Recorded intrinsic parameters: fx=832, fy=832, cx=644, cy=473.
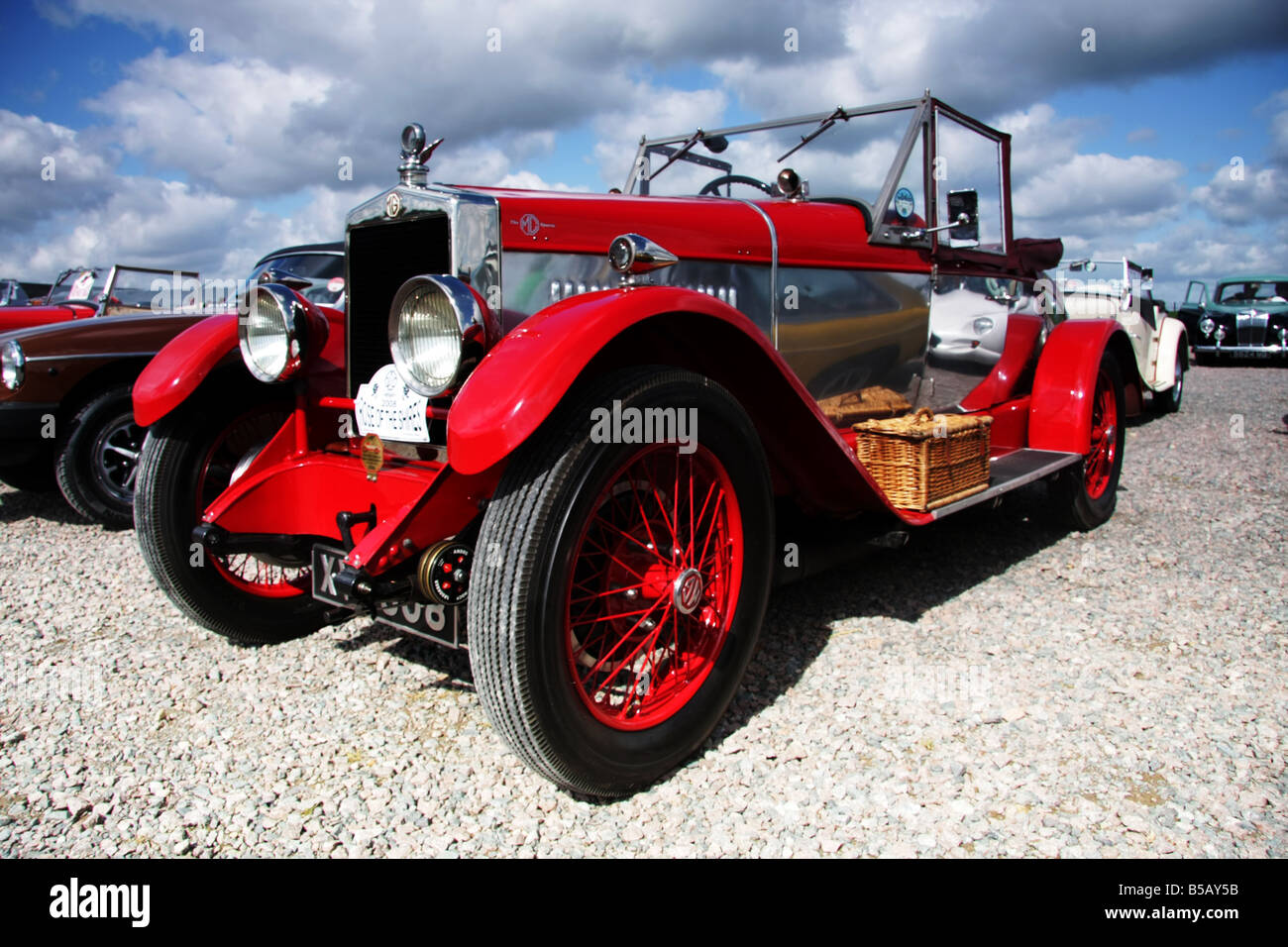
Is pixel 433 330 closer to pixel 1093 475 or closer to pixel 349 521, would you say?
pixel 349 521

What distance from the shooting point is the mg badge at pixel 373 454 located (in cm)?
250

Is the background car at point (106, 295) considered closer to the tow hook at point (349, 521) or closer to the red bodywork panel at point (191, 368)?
the red bodywork panel at point (191, 368)

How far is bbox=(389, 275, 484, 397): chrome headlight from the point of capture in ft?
6.86

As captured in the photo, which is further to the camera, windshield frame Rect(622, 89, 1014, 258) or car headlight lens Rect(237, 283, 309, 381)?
windshield frame Rect(622, 89, 1014, 258)

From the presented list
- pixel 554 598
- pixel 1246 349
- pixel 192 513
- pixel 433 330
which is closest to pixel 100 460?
pixel 192 513

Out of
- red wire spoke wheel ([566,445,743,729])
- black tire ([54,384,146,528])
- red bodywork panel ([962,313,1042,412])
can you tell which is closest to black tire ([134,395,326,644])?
red wire spoke wheel ([566,445,743,729])

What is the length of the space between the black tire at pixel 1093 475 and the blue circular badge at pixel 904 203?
4.82 ft

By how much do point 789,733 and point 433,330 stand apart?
152 centimetres

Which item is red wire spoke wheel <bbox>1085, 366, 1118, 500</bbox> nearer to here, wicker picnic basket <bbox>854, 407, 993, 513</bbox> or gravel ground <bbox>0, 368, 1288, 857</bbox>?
gravel ground <bbox>0, 368, 1288, 857</bbox>

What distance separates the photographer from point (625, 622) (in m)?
2.34

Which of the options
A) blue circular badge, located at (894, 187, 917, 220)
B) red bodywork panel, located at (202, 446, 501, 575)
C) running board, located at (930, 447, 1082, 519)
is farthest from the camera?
blue circular badge, located at (894, 187, 917, 220)

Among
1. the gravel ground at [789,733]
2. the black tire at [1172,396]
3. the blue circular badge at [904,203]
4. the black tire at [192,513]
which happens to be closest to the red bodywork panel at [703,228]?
the blue circular badge at [904,203]

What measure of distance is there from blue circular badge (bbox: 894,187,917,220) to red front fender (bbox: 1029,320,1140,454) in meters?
1.22
